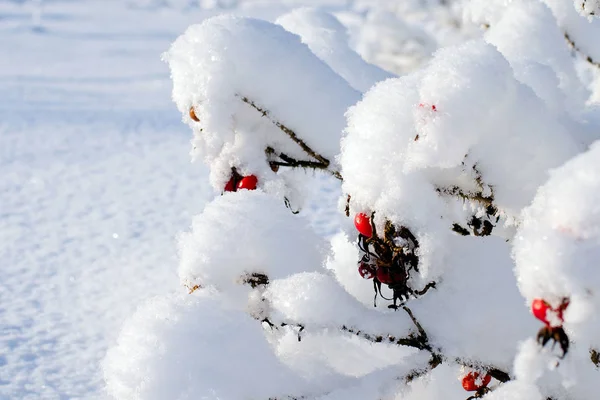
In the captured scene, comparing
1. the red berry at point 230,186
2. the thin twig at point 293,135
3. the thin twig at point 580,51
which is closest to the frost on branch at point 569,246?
the thin twig at point 293,135

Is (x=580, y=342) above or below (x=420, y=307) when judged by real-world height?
above

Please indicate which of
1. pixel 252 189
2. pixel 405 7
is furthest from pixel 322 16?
pixel 405 7

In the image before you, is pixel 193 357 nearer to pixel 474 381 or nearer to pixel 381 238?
pixel 381 238

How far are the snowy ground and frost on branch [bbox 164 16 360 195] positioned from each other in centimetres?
124

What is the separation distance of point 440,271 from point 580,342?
0.38 m

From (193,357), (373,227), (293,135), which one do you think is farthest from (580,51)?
(193,357)

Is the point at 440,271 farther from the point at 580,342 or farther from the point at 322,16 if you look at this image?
→ the point at 322,16

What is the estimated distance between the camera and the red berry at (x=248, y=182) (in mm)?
1787

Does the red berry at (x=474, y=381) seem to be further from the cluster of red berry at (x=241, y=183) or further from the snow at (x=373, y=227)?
the cluster of red berry at (x=241, y=183)

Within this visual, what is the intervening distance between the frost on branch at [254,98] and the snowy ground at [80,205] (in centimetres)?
124

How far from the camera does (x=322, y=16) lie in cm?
279

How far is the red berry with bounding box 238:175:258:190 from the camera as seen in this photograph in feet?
5.86

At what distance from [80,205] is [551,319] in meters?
4.88

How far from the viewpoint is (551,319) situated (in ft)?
2.89
